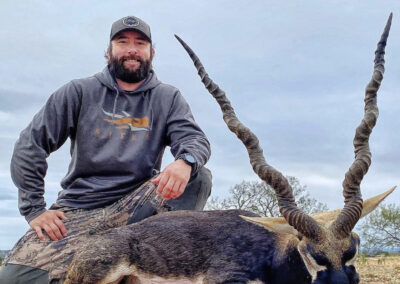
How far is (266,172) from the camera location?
4.58m

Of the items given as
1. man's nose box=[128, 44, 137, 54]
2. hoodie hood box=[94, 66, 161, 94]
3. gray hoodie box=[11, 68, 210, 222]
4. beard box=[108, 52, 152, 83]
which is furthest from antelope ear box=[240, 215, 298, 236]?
man's nose box=[128, 44, 137, 54]

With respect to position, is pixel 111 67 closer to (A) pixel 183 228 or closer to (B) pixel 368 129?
(A) pixel 183 228

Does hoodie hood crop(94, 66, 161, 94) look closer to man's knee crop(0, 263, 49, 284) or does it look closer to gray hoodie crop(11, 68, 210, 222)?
gray hoodie crop(11, 68, 210, 222)

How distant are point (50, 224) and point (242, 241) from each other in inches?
82.2

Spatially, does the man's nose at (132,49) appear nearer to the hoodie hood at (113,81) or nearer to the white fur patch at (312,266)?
the hoodie hood at (113,81)

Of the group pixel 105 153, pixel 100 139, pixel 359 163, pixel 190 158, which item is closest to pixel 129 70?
pixel 100 139

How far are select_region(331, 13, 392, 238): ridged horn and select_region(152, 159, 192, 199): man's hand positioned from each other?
5.00 ft

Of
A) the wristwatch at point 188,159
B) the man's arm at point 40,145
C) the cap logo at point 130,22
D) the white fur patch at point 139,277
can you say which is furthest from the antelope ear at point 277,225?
the cap logo at point 130,22

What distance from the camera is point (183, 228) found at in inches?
193

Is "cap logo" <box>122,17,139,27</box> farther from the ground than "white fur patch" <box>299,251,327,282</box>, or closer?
farther from the ground

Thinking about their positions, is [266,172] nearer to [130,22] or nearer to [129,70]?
[129,70]

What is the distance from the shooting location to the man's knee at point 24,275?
548cm

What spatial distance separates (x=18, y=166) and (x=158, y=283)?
2.12 metres

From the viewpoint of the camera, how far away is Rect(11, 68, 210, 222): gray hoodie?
591 centimetres
